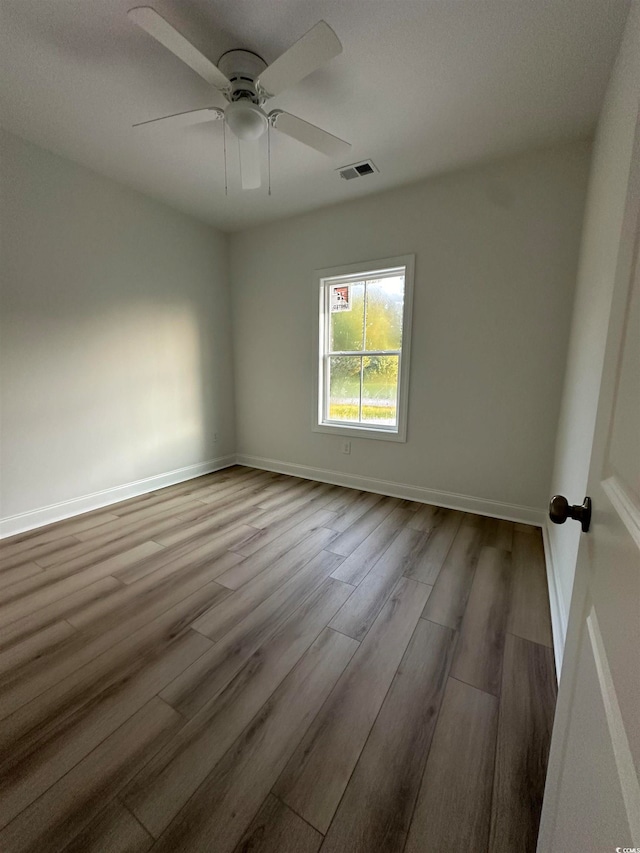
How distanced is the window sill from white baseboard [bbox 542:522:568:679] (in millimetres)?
1422

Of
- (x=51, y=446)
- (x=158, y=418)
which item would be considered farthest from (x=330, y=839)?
(x=158, y=418)

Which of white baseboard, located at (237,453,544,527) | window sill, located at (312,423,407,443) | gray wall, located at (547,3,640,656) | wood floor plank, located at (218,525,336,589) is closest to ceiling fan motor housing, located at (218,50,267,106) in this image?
gray wall, located at (547,3,640,656)

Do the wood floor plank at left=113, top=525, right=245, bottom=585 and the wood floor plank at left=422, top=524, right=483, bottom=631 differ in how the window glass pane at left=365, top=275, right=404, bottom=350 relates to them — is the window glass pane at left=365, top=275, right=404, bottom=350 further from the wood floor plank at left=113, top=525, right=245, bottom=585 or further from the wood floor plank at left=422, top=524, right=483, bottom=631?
the wood floor plank at left=113, top=525, right=245, bottom=585

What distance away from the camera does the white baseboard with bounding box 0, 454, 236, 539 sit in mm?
2512

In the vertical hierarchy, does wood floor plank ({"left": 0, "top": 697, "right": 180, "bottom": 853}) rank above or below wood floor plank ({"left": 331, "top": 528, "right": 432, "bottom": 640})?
below

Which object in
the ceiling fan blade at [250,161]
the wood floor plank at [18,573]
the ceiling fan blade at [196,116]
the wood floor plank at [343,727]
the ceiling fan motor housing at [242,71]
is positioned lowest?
the wood floor plank at [343,727]

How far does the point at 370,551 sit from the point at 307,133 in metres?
2.52

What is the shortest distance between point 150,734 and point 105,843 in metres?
0.27

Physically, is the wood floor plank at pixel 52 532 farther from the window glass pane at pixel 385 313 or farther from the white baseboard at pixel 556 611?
the white baseboard at pixel 556 611

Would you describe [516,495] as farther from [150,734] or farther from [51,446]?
[51,446]

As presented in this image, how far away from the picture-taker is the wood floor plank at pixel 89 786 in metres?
0.89

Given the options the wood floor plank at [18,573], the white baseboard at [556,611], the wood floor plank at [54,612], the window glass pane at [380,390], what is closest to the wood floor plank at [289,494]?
the window glass pane at [380,390]

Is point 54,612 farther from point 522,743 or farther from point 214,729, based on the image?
point 522,743

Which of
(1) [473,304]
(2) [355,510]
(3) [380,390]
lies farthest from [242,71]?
(2) [355,510]
